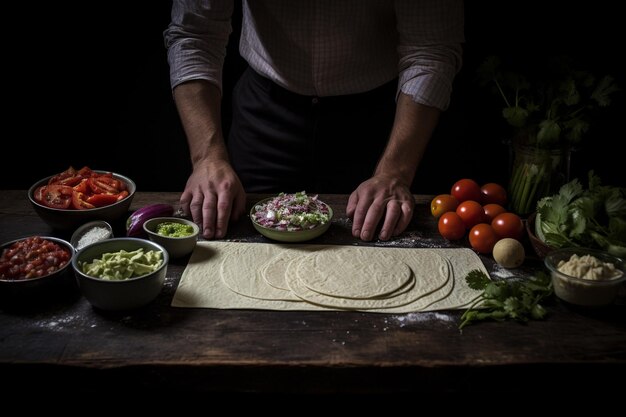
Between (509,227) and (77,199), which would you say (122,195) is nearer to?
(77,199)

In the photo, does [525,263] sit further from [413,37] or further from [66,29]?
[66,29]

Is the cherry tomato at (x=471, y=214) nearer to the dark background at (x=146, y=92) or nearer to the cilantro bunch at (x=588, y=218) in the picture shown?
the cilantro bunch at (x=588, y=218)

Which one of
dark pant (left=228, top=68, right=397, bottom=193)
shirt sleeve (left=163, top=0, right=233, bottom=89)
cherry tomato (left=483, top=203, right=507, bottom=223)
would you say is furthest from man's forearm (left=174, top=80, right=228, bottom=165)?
cherry tomato (left=483, top=203, right=507, bottom=223)

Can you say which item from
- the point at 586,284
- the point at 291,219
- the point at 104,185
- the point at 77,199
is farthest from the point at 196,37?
the point at 586,284

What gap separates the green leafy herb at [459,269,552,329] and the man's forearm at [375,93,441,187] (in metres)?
0.78

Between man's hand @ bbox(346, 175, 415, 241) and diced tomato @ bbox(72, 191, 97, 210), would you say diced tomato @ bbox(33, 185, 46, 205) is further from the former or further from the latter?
man's hand @ bbox(346, 175, 415, 241)

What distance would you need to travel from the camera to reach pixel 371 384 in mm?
1567

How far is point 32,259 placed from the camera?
182 centimetres

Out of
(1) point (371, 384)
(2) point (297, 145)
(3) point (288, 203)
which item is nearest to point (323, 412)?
(1) point (371, 384)

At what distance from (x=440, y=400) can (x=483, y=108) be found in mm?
2334

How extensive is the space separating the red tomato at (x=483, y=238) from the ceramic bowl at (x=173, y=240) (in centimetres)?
112

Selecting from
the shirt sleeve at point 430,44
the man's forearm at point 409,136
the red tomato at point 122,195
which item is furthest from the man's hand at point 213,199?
the shirt sleeve at point 430,44

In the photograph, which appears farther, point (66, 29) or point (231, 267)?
point (66, 29)

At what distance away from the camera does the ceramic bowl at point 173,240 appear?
2.04m
